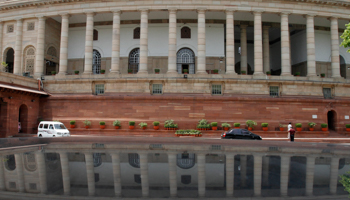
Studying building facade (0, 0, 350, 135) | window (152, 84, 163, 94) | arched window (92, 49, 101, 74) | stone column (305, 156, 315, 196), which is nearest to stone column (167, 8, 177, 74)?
building facade (0, 0, 350, 135)

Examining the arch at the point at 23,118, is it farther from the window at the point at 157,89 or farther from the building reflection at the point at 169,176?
the building reflection at the point at 169,176

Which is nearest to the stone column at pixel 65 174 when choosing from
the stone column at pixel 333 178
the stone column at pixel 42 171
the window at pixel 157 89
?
the stone column at pixel 42 171

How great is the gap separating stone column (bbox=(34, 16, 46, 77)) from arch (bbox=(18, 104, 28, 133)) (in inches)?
229

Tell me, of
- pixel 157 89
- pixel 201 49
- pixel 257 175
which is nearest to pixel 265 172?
pixel 257 175

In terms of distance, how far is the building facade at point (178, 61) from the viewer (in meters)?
28.4

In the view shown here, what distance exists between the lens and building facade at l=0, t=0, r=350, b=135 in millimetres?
28391

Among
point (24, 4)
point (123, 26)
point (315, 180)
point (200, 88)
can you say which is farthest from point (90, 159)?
point (24, 4)

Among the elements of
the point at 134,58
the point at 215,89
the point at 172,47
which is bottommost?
the point at 215,89

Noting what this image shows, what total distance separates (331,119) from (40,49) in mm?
36379

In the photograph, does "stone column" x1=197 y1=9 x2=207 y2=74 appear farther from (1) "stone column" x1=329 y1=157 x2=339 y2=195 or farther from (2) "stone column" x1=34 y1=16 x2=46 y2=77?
(1) "stone column" x1=329 y1=157 x2=339 y2=195

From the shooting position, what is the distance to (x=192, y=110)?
28078 mm

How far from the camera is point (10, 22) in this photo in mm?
35375

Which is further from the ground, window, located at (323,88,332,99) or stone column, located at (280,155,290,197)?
window, located at (323,88,332,99)

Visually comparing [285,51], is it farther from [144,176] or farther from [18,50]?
[18,50]
